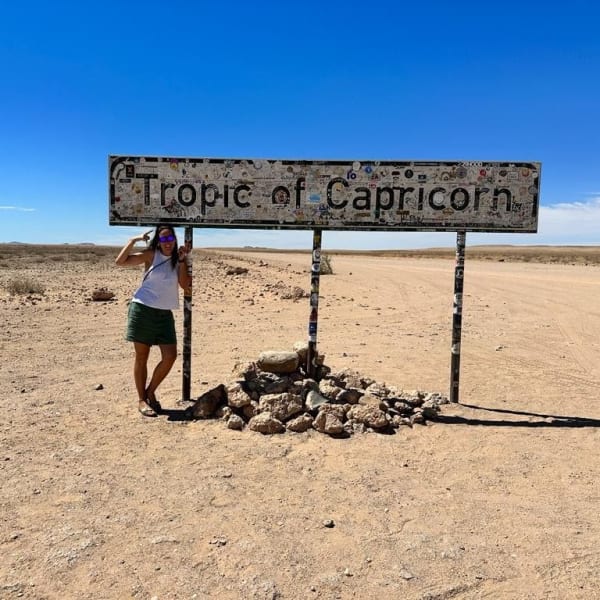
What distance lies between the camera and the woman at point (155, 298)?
5402mm

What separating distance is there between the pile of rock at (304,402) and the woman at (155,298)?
0.60 metres

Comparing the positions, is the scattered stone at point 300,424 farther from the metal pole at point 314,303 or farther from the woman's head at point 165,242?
the woman's head at point 165,242

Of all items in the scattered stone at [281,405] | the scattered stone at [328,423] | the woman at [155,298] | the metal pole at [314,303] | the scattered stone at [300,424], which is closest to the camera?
the scattered stone at [328,423]

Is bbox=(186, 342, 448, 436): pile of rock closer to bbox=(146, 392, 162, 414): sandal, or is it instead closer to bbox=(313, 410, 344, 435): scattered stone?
bbox=(313, 410, 344, 435): scattered stone

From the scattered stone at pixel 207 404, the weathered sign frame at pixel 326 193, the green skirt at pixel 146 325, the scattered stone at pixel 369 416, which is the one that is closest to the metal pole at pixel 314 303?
the weathered sign frame at pixel 326 193

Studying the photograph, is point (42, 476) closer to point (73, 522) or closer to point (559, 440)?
point (73, 522)

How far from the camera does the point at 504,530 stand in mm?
3510

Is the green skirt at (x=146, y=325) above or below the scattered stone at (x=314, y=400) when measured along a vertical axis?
above

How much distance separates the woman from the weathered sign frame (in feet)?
0.98

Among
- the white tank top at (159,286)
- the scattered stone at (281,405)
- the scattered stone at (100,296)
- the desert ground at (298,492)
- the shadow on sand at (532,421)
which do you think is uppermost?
the white tank top at (159,286)

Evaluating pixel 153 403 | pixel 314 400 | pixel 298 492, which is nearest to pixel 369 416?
pixel 314 400

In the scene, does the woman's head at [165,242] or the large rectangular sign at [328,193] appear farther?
the large rectangular sign at [328,193]

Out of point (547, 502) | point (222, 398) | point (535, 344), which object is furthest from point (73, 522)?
point (535, 344)

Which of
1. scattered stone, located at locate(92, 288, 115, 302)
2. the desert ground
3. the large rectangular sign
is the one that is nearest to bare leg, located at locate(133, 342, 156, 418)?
the desert ground
